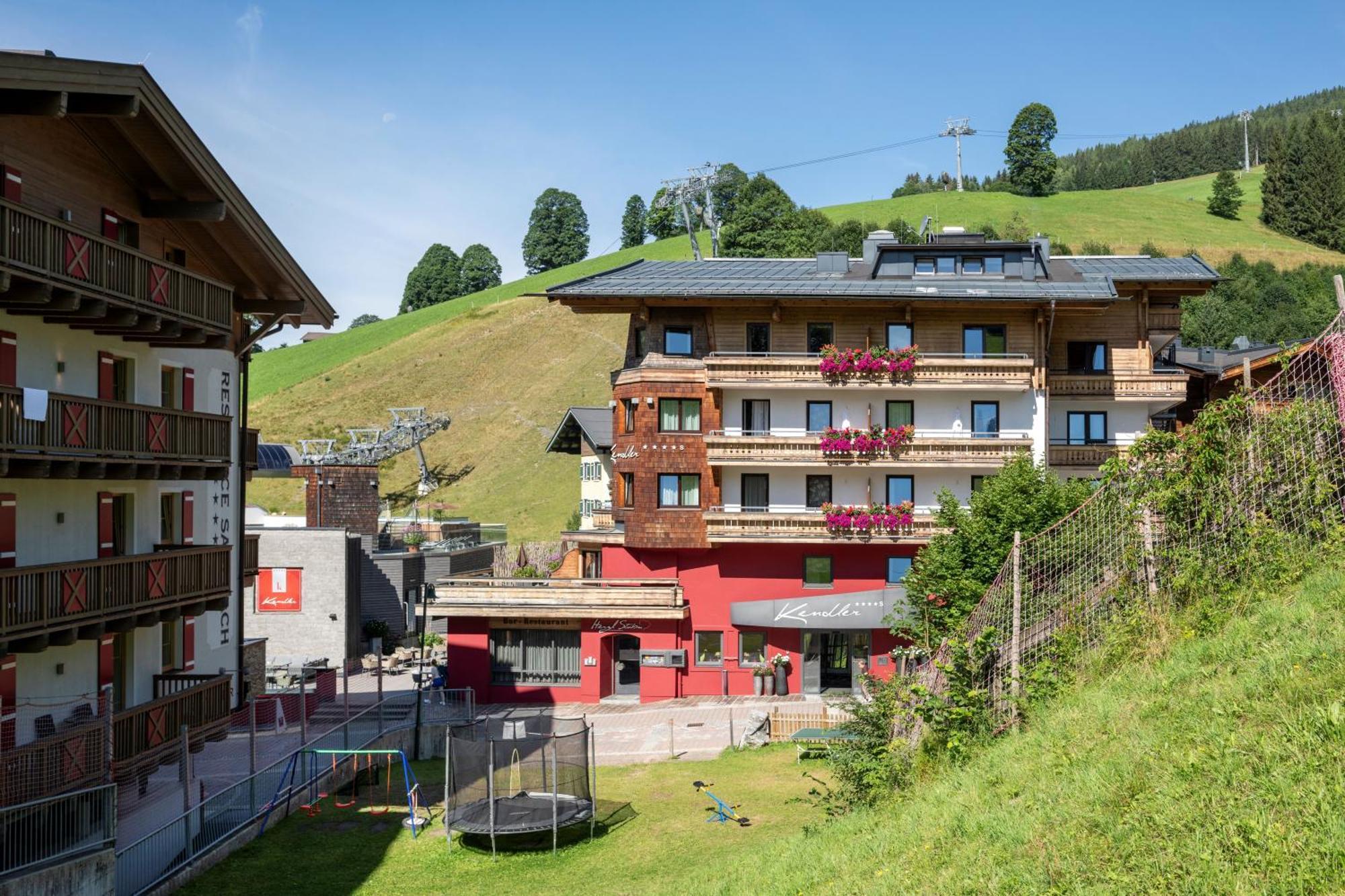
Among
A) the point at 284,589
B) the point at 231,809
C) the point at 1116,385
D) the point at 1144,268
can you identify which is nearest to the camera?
the point at 231,809

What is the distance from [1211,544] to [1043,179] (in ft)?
487

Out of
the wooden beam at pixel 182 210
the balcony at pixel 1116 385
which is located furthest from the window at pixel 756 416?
the wooden beam at pixel 182 210

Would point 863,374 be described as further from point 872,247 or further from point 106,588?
point 106,588

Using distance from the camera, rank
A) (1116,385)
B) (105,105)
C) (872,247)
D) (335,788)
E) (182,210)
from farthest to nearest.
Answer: (872,247) → (1116,385) → (335,788) → (182,210) → (105,105)

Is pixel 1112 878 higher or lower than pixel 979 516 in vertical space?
lower

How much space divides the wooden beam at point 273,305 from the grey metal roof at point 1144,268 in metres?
27.7

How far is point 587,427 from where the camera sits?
5162 centimetres

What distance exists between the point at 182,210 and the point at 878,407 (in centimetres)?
2394

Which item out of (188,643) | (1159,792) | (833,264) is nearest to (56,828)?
(188,643)

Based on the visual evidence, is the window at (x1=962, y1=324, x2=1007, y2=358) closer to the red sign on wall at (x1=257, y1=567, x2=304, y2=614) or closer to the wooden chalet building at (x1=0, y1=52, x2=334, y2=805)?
the wooden chalet building at (x1=0, y1=52, x2=334, y2=805)

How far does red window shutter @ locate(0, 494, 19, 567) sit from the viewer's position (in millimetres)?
20844

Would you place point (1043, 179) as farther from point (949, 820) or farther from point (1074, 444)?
point (949, 820)

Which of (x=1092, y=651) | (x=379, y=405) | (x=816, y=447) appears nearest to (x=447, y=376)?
(x=379, y=405)

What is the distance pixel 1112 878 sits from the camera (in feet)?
31.3
